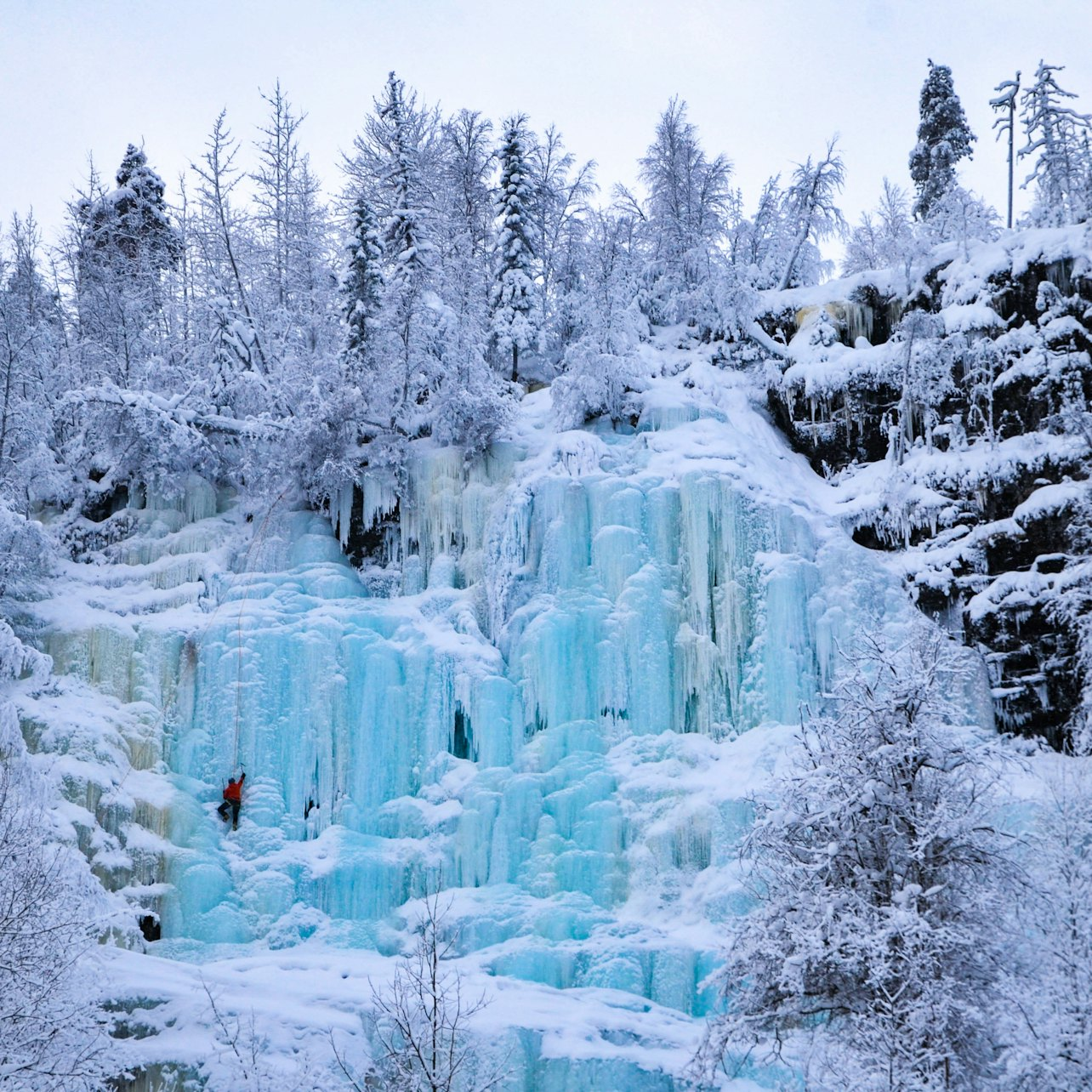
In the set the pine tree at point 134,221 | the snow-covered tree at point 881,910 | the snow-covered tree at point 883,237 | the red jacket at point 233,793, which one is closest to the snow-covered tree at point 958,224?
the snow-covered tree at point 883,237

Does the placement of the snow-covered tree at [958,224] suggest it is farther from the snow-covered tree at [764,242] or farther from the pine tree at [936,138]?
the pine tree at [936,138]

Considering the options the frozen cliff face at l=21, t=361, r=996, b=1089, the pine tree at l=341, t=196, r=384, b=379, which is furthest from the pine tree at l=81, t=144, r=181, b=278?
the frozen cliff face at l=21, t=361, r=996, b=1089

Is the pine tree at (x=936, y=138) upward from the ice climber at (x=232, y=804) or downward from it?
upward

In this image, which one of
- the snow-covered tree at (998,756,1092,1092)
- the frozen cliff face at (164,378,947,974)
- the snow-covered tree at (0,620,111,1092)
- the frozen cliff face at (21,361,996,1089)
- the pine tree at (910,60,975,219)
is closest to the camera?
the snow-covered tree at (998,756,1092,1092)

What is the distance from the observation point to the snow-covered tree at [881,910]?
8.31 metres

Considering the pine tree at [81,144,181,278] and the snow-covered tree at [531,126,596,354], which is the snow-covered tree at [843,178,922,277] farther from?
the pine tree at [81,144,181,278]

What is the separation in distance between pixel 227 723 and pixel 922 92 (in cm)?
2943

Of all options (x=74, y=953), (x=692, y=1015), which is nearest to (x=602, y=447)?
(x=692, y=1015)

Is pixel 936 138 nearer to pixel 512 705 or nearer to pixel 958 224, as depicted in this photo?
pixel 958 224

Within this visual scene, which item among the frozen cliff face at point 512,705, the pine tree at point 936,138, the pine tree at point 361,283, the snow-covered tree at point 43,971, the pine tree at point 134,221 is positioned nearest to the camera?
the snow-covered tree at point 43,971

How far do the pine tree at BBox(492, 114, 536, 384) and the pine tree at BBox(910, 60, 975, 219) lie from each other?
13926mm

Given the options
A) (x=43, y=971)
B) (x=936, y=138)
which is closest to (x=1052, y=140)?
(x=936, y=138)

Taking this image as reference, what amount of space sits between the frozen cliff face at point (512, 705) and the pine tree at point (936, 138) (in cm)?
1761

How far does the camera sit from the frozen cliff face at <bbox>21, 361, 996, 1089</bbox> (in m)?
13.4
